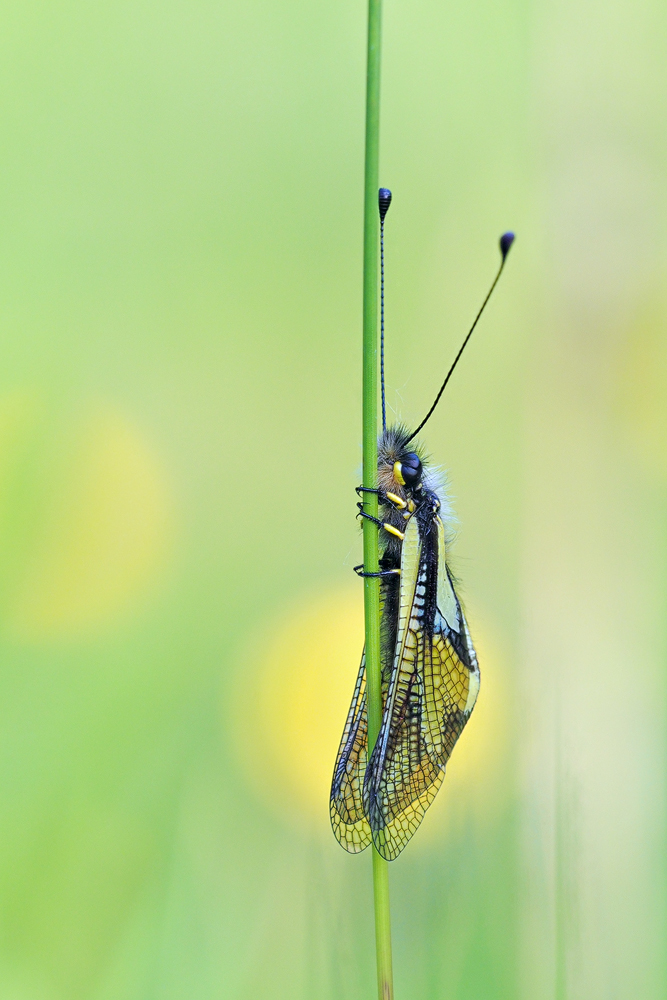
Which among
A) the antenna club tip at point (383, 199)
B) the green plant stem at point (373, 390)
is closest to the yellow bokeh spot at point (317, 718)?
the green plant stem at point (373, 390)

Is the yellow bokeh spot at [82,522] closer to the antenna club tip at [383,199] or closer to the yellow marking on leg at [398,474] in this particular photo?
the yellow marking on leg at [398,474]

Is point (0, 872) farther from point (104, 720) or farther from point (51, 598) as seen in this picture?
point (51, 598)

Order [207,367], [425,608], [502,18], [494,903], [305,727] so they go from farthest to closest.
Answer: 1. [502,18]
2. [207,367]
3. [305,727]
4. [494,903]
5. [425,608]

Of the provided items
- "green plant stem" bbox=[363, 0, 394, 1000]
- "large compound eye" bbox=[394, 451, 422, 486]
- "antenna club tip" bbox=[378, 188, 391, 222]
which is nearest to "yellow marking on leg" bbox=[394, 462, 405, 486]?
"large compound eye" bbox=[394, 451, 422, 486]

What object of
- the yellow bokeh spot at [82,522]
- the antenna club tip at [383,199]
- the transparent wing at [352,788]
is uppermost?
the antenna club tip at [383,199]

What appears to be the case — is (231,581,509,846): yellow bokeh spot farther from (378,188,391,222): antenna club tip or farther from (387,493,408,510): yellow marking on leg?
(378,188,391,222): antenna club tip

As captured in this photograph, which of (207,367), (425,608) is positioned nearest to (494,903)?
(425,608)
